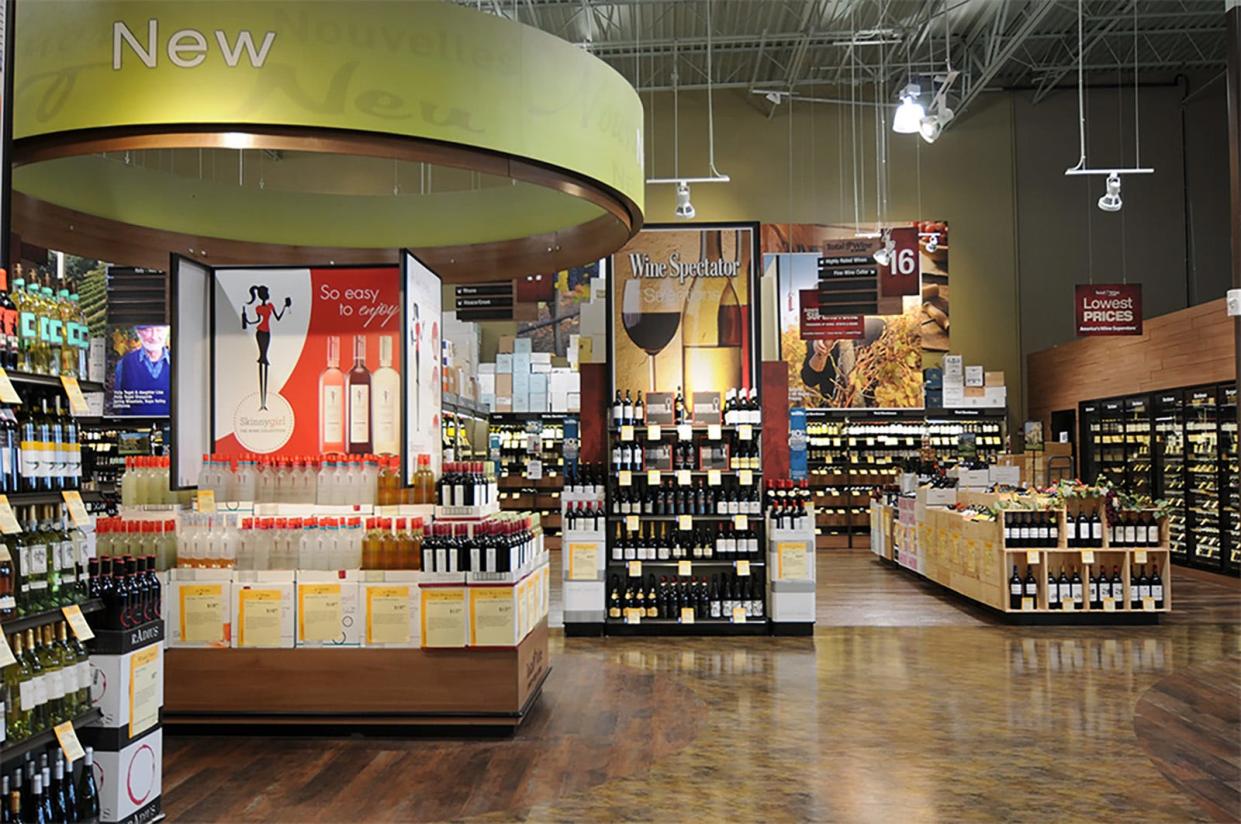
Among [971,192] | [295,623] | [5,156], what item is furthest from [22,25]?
[971,192]

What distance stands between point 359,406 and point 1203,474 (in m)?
10.4

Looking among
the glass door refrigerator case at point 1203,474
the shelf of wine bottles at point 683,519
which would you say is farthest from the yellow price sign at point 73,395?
the glass door refrigerator case at point 1203,474

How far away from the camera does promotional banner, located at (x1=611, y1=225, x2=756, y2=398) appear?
890 cm

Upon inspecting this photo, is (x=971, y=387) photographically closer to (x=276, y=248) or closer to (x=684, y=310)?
(x=684, y=310)

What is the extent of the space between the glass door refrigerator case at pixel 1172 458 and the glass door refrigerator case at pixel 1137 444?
0.67ft

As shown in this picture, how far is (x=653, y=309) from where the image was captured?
8.95m

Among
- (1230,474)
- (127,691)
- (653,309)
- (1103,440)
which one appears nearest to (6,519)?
(127,691)

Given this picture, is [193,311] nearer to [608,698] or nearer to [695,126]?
[608,698]

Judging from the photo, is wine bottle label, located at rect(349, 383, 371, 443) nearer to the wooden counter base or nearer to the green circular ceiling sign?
the wooden counter base

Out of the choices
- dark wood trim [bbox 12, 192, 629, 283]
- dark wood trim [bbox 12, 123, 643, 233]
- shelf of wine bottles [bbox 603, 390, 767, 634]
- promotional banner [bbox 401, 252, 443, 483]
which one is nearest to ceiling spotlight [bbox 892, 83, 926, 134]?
shelf of wine bottles [bbox 603, 390, 767, 634]

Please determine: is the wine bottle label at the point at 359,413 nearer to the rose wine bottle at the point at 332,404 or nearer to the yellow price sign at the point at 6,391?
the rose wine bottle at the point at 332,404

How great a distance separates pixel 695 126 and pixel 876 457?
6.42m

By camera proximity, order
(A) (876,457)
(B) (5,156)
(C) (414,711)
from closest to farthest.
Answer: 1. (B) (5,156)
2. (C) (414,711)
3. (A) (876,457)

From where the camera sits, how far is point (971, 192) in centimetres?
1756
